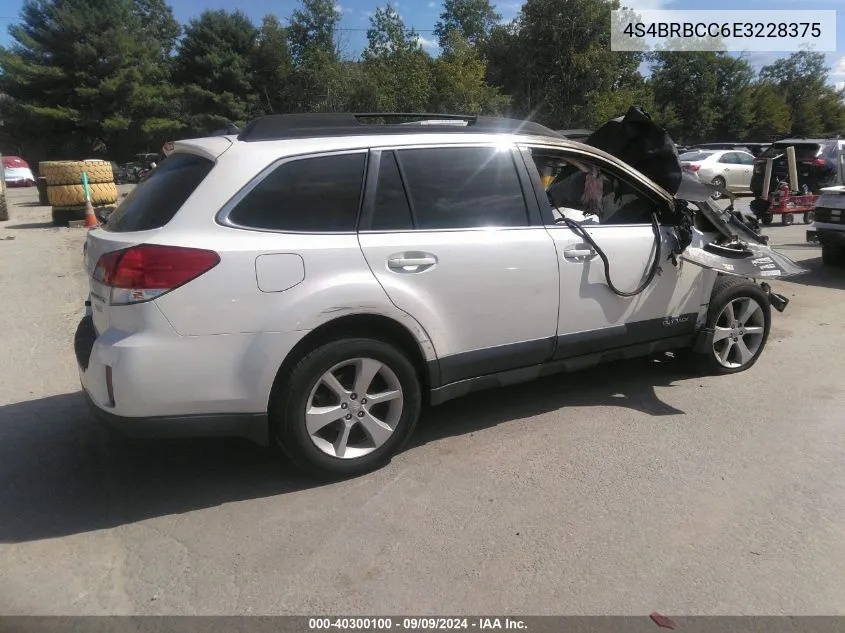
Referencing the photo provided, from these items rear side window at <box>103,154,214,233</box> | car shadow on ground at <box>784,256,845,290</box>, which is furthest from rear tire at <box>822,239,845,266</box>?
rear side window at <box>103,154,214,233</box>

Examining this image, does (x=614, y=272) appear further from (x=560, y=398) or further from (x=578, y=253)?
(x=560, y=398)

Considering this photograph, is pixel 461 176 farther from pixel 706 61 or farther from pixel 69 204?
pixel 706 61

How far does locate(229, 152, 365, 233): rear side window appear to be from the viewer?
320cm

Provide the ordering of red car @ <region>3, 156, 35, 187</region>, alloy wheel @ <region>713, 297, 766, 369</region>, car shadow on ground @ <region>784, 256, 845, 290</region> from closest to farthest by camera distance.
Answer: alloy wheel @ <region>713, 297, 766, 369</region>
car shadow on ground @ <region>784, 256, 845, 290</region>
red car @ <region>3, 156, 35, 187</region>

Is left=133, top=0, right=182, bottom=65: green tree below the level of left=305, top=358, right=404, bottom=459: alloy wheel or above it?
above

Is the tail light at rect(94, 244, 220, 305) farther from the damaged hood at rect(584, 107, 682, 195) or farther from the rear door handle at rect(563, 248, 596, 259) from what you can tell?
the damaged hood at rect(584, 107, 682, 195)

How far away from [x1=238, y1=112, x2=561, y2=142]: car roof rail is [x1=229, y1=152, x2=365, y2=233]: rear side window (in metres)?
0.20

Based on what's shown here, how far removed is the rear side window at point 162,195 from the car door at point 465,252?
85 centimetres

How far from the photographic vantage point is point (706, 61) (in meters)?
45.4

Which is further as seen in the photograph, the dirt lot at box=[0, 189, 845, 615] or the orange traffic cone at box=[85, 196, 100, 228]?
the orange traffic cone at box=[85, 196, 100, 228]

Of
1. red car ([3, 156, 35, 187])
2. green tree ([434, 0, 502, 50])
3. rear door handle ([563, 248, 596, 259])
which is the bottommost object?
rear door handle ([563, 248, 596, 259])

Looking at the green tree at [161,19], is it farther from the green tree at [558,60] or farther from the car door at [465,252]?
the car door at [465,252]

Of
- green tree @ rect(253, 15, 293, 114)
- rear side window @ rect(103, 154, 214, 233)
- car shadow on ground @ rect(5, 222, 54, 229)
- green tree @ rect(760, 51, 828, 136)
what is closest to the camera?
rear side window @ rect(103, 154, 214, 233)

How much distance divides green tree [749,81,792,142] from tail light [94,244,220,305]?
57444 mm
